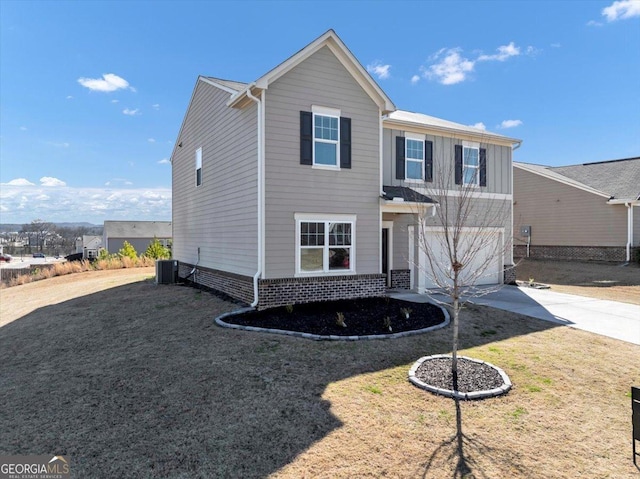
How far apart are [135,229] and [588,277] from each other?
58.0 metres

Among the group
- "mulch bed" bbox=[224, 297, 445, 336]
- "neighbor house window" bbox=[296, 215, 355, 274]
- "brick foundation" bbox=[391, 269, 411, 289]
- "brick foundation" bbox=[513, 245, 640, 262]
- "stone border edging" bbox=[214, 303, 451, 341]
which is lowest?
"stone border edging" bbox=[214, 303, 451, 341]

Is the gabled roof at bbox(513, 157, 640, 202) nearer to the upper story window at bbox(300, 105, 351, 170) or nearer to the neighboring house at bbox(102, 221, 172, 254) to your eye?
the upper story window at bbox(300, 105, 351, 170)

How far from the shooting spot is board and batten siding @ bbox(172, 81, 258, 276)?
10.7 m

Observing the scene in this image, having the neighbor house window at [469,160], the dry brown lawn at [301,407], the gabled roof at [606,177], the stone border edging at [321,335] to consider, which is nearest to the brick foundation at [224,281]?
the stone border edging at [321,335]

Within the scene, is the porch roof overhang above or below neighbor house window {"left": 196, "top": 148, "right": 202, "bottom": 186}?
below

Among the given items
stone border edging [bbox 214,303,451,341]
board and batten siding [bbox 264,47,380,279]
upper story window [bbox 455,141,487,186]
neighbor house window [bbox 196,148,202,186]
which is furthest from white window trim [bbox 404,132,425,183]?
neighbor house window [bbox 196,148,202,186]

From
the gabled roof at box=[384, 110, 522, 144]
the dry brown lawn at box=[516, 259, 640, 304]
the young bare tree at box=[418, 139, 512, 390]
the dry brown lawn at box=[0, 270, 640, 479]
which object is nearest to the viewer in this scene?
the dry brown lawn at box=[0, 270, 640, 479]

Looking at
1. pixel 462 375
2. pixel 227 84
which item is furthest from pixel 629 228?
pixel 227 84

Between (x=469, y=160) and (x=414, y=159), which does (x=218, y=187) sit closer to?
(x=414, y=159)

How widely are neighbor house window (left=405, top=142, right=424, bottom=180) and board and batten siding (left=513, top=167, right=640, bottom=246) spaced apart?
1293 centimetres

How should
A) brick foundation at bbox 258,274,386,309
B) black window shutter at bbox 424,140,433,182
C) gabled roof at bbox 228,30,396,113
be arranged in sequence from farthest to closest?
black window shutter at bbox 424,140,433,182 → brick foundation at bbox 258,274,386,309 → gabled roof at bbox 228,30,396,113

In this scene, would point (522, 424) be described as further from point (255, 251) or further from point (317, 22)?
point (317, 22)

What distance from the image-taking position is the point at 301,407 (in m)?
5.07

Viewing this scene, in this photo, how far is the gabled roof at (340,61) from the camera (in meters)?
9.90
